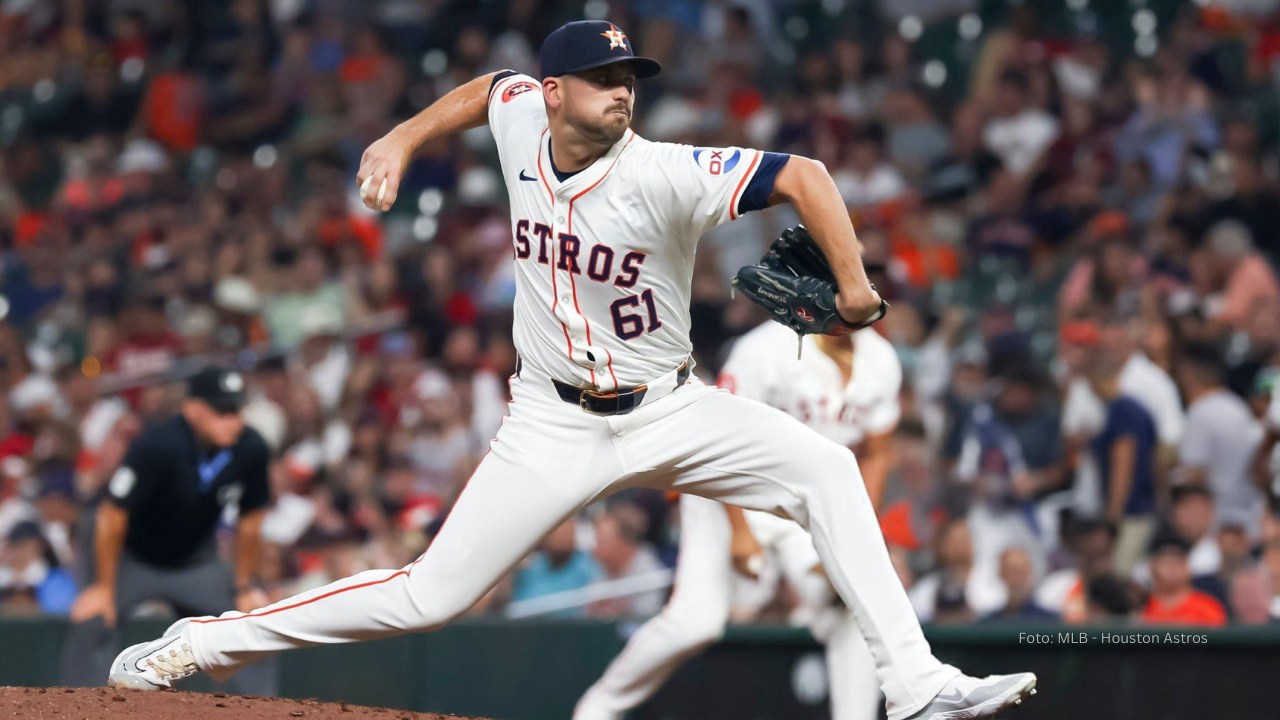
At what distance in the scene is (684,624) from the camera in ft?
19.2

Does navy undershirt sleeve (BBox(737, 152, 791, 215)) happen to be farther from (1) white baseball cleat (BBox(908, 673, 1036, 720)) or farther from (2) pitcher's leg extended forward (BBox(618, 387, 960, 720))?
(1) white baseball cleat (BBox(908, 673, 1036, 720))

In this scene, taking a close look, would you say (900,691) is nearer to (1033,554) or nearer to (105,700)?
(105,700)

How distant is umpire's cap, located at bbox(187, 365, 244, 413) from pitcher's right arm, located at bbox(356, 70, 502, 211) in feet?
7.18

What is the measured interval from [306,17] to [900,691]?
442 inches

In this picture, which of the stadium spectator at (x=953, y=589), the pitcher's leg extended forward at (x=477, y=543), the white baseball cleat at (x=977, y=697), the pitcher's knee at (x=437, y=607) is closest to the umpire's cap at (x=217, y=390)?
the pitcher's leg extended forward at (x=477, y=543)

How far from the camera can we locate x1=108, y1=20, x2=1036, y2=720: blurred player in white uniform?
4520mm

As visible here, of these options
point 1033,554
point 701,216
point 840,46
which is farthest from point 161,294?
point 701,216

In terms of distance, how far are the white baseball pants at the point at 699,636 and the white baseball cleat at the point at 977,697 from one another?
1447mm

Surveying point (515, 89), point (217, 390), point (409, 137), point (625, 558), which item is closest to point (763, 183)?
point (515, 89)

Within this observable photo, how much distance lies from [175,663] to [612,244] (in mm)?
1725

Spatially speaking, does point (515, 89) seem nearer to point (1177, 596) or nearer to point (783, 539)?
point (783, 539)

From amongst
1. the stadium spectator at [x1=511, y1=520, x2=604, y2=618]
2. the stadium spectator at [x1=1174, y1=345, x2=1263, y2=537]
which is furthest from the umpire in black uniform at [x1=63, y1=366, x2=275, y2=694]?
the stadium spectator at [x1=1174, y1=345, x2=1263, y2=537]

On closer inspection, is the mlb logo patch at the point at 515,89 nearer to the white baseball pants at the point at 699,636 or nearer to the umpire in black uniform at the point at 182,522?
the white baseball pants at the point at 699,636

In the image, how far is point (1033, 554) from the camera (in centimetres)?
822
